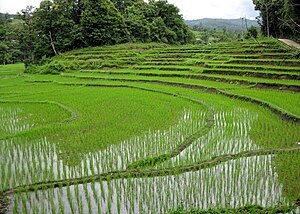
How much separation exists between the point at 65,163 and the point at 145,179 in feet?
5.74

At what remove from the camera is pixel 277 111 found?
7.96m

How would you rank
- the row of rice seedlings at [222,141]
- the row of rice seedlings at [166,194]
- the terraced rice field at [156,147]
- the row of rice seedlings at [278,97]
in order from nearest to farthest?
the row of rice seedlings at [166,194] < the terraced rice field at [156,147] < the row of rice seedlings at [222,141] < the row of rice seedlings at [278,97]

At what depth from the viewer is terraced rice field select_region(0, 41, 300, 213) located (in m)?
4.02

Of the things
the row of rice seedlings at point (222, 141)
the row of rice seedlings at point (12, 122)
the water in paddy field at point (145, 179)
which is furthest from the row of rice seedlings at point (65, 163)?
the row of rice seedlings at point (12, 122)

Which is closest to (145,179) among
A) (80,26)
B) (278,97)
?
(278,97)

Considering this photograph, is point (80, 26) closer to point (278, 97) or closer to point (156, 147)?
point (278, 97)

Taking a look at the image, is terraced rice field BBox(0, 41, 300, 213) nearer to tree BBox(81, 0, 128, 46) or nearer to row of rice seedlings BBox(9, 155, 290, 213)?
row of rice seedlings BBox(9, 155, 290, 213)

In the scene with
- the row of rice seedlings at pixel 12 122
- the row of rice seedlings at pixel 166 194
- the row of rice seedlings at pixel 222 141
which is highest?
the row of rice seedlings at pixel 12 122

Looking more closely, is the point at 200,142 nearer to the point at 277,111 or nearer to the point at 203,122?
the point at 203,122

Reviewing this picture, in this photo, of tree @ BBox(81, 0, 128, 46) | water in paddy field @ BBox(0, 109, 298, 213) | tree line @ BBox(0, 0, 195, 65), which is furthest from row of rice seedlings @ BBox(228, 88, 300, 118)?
tree line @ BBox(0, 0, 195, 65)

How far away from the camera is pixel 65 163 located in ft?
17.6

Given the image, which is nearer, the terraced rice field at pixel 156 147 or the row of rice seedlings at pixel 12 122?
the terraced rice field at pixel 156 147

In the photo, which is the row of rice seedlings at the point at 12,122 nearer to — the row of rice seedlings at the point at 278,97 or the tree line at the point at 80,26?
the row of rice seedlings at the point at 278,97

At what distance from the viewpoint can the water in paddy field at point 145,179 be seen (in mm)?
3873
